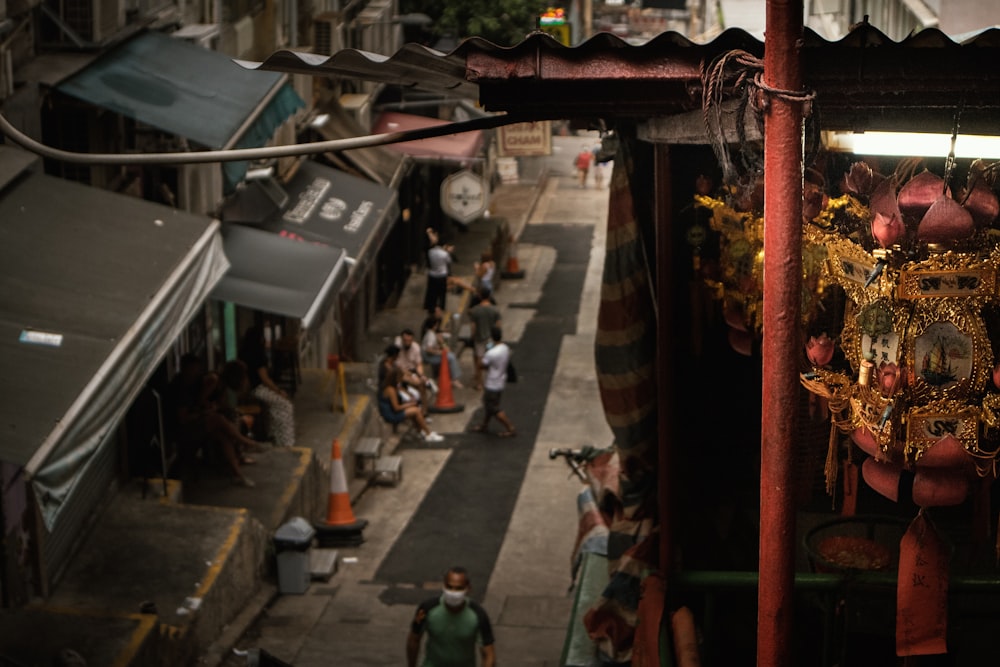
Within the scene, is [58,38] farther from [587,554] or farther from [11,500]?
[587,554]

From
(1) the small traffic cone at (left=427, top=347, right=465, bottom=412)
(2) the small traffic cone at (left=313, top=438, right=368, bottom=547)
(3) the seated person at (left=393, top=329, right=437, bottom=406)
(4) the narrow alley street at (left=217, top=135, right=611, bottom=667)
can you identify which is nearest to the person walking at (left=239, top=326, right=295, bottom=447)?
(2) the small traffic cone at (left=313, top=438, right=368, bottom=547)

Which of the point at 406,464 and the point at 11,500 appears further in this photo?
the point at 406,464

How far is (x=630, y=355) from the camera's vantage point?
8273 mm

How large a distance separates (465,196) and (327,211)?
33.3 ft

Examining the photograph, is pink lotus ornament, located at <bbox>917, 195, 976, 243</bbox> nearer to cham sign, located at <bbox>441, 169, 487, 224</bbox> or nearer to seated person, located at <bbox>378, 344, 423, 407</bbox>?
seated person, located at <bbox>378, 344, 423, 407</bbox>

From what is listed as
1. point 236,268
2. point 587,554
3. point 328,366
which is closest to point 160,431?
point 236,268

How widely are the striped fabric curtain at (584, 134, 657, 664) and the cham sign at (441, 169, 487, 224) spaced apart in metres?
23.2

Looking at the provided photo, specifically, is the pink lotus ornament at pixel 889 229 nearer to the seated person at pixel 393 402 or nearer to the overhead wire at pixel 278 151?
the overhead wire at pixel 278 151

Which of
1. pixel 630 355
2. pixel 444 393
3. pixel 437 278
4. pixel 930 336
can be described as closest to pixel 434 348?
pixel 444 393

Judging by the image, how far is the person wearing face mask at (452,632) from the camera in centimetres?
1152

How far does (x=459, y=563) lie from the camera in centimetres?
1762

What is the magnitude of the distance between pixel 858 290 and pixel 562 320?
25.4 meters

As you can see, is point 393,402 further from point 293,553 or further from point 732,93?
point 732,93

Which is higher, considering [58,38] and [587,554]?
[58,38]
